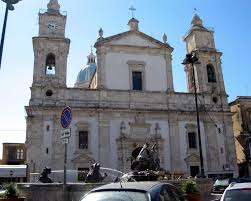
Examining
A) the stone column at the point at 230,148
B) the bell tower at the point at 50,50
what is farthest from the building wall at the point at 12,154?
the stone column at the point at 230,148

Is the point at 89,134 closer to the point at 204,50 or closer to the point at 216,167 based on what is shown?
A: the point at 216,167

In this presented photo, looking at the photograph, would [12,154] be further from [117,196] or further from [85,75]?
[117,196]

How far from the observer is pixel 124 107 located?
30328 mm

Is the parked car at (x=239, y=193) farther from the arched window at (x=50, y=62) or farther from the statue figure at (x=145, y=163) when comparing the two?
the arched window at (x=50, y=62)

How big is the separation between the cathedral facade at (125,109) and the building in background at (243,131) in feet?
20.4

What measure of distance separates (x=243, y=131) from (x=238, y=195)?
32.7 metres

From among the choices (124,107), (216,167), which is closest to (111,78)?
(124,107)

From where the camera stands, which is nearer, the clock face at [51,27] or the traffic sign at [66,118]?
the traffic sign at [66,118]

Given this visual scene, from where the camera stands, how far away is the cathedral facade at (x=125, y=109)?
28328 mm

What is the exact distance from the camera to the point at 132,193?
217 inches

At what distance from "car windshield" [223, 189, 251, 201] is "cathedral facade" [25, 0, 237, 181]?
21.6 metres

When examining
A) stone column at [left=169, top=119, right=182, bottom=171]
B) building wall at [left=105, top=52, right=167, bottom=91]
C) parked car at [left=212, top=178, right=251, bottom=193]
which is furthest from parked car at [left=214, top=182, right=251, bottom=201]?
building wall at [left=105, top=52, right=167, bottom=91]

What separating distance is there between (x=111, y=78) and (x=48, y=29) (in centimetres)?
783

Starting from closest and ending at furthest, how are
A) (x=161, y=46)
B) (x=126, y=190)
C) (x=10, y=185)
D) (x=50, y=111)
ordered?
(x=126, y=190), (x=10, y=185), (x=50, y=111), (x=161, y=46)
